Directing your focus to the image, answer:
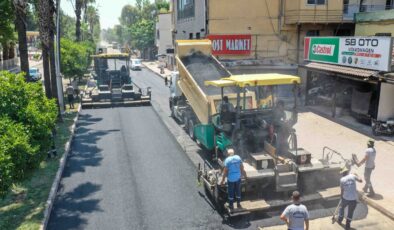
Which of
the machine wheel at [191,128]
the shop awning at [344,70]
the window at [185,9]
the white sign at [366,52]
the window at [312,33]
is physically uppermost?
the window at [185,9]

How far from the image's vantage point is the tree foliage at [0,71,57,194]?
8.51 m

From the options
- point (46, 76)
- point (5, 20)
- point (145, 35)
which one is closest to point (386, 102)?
point (46, 76)

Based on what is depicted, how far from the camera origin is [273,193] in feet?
37.2

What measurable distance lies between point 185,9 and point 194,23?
440 cm

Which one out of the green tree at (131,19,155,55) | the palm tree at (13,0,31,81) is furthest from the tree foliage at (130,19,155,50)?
the palm tree at (13,0,31,81)

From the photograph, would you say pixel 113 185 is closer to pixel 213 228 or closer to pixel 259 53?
pixel 213 228

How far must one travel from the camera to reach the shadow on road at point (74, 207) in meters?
10.3

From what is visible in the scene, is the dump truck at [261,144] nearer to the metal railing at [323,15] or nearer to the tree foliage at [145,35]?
the metal railing at [323,15]

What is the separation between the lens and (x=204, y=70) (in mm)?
18328

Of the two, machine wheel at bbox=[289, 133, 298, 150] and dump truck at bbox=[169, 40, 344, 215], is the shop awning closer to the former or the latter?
dump truck at bbox=[169, 40, 344, 215]

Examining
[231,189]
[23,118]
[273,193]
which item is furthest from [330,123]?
[23,118]

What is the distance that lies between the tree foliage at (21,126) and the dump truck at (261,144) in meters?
4.94

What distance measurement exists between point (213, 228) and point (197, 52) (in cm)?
1180

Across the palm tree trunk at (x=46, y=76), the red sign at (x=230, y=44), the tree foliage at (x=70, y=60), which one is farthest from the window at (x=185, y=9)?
the palm tree trunk at (x=46, y=76)
